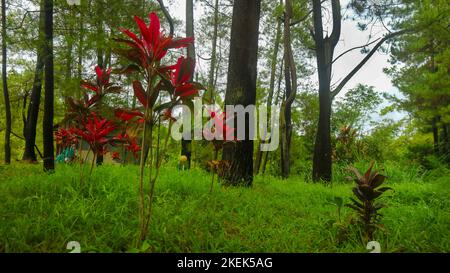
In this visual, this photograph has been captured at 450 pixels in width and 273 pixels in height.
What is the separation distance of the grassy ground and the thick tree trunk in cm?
77

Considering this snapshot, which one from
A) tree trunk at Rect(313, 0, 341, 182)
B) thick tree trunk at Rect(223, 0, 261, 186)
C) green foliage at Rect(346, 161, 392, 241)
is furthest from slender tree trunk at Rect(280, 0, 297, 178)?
green foliage at Rect(346, 161, 392, 241)

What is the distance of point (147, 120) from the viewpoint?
1.80 m

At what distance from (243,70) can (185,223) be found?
8.70 ft

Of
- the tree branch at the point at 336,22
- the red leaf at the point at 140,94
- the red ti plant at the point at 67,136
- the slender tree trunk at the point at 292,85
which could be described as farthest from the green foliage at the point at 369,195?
the tree branch at the point at 336,22

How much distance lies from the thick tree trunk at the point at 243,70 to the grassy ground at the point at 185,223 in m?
0.77

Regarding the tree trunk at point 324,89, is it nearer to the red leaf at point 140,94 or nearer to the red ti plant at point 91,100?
the red ti plant at point 91,100

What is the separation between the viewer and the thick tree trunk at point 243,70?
13.7ft

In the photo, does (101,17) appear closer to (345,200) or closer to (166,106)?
(166,106)

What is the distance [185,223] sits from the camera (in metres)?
2.26

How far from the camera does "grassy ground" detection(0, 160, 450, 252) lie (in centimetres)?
194

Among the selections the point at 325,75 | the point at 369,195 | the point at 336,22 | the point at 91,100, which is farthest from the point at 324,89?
the point at 91,100

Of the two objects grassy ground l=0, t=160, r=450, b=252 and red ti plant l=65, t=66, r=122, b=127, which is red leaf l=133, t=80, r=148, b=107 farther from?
red ti plant l=65, t=66, r=122, b=127

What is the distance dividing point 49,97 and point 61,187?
1780 mm
